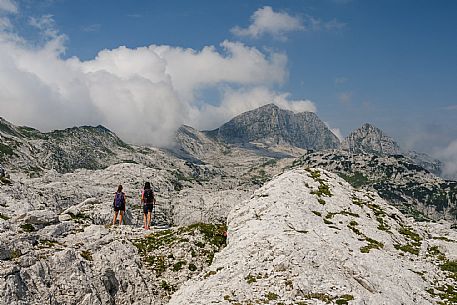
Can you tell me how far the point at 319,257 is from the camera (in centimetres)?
2916

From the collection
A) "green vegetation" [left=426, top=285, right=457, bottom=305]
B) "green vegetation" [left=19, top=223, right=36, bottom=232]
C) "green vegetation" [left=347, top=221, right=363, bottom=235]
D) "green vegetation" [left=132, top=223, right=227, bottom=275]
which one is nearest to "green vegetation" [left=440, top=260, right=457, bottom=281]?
"green vegetation" [left=426, top=285, right=457, bottom=305]

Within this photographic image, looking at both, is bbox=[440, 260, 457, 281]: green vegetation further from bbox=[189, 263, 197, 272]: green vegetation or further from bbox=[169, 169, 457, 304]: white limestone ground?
bbox=[189, 263, 197, 272]: green vegetation

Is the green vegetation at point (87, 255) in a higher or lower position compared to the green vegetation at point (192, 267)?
higher

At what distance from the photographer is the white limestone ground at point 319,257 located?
1019 inches

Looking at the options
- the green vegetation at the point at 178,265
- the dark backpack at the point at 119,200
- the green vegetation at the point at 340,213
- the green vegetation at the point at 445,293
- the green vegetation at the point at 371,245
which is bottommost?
the green vegetation at the point at 445,293

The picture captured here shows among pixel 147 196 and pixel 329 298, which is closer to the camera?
pixel 329 298

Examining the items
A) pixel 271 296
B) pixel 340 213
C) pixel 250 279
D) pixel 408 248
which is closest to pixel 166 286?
pixel 250 279

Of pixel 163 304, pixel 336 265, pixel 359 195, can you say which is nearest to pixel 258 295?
pixel 336 265

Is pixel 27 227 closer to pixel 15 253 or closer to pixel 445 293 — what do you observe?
pixel 15 253

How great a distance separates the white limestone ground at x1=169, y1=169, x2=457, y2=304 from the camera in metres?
25.9

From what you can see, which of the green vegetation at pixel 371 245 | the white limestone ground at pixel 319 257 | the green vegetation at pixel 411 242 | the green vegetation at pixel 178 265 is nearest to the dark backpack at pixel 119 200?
the white limestone ground at pixel 319 257

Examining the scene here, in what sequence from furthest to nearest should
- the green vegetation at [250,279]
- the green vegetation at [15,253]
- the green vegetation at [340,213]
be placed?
the green vegetation at [340,213]
the green vegetation at [15,253]
the green vegetation at [250,279]

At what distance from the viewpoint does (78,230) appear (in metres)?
39.7

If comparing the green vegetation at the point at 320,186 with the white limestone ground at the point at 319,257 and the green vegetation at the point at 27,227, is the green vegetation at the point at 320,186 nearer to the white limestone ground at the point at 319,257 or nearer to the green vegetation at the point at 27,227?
the white limestone ground at the point at 319,257
